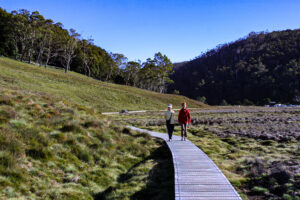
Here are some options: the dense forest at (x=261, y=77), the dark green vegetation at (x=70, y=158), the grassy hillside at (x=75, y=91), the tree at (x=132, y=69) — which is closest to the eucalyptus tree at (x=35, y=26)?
the grassy hillside at (x=75, y=91)

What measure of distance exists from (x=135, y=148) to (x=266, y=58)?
620ft

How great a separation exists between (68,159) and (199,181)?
5222 millimetres

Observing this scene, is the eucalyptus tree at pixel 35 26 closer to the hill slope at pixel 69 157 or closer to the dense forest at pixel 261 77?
the hill slope at pixel 69 157

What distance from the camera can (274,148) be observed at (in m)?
13.1

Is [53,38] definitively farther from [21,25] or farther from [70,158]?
[70,158]

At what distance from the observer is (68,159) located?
8.83m

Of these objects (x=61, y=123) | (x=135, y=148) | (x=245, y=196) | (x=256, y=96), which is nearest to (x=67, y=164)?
(x=61, y=123)

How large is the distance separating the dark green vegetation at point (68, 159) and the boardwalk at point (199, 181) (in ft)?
2.47

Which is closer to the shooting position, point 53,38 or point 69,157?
point 69,157

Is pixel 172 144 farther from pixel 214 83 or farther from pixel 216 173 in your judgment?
pixel 214 83

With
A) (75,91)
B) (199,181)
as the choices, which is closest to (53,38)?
(75,91)

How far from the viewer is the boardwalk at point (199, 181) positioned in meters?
6.14

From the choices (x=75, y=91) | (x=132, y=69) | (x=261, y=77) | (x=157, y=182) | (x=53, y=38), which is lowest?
(x=157, y=182)

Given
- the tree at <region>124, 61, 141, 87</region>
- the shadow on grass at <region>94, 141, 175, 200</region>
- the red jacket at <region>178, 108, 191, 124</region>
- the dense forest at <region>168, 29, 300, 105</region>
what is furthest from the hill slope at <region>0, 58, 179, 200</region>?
the dense forest at <region>168, 29, 300, 105</region>
